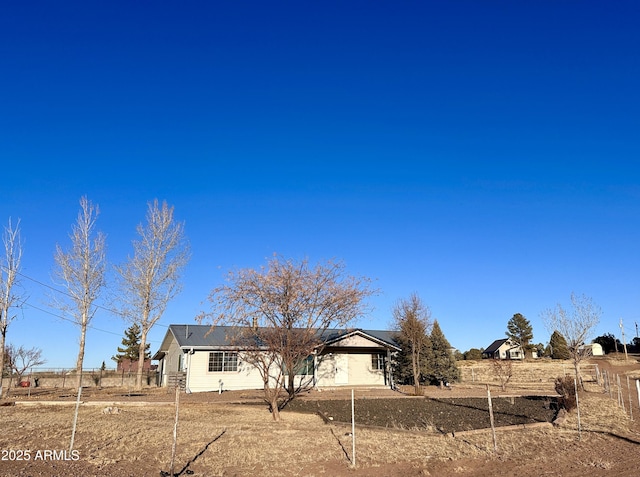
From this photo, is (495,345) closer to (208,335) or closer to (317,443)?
(208,335)

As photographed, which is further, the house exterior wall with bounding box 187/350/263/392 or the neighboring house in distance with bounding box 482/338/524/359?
the neighboring house in distance with bounding box 482/338/524/359

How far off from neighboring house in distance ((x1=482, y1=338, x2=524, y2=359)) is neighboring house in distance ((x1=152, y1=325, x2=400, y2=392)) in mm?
45177

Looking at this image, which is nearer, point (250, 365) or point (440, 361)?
point (250, 365)

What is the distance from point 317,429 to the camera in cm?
1355

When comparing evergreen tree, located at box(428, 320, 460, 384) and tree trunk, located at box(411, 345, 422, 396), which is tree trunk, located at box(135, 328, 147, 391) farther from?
evergreen tree, located at box(428, 320, 460, 384)

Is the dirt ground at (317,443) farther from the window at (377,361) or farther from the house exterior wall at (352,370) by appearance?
the window at (377,361)

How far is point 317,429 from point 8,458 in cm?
743

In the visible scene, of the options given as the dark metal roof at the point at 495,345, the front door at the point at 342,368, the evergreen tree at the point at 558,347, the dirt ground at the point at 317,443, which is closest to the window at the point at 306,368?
the front door at the point at 342,368

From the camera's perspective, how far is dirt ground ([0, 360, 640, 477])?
9.05 meters

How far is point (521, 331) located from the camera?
6762cm

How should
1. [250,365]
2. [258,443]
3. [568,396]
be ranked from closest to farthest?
[258,443] → [568,396] → [250,365]

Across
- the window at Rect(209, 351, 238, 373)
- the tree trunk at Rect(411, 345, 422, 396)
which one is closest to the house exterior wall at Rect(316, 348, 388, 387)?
the tree trunk at Rect(411, 345, 422, 396)

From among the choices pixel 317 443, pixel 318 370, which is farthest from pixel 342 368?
pixel 317 443

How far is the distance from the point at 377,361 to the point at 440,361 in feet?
17.1
